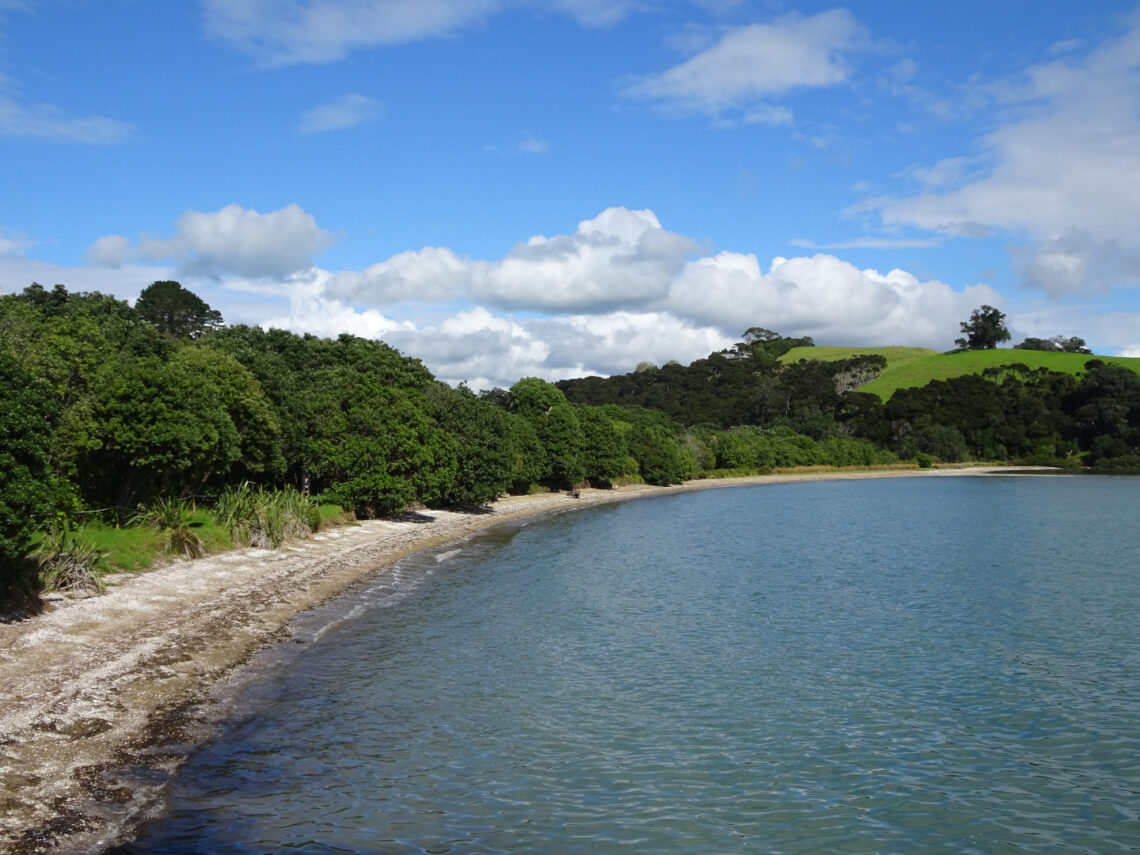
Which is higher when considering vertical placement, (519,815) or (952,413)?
(952,413)

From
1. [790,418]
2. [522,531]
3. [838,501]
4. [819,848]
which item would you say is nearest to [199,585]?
[819,848]

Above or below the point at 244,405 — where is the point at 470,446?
below

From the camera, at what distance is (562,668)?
66.8 ft

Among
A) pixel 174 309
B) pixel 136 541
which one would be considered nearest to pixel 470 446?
pixel 136 541

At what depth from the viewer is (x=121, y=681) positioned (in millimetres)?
16438

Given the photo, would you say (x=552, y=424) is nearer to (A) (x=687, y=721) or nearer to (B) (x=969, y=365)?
(A) (x=687, y=721)

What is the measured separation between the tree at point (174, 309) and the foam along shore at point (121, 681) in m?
73.0

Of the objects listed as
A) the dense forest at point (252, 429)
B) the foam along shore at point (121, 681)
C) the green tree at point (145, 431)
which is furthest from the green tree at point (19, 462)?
the green tree at point (145, 431)

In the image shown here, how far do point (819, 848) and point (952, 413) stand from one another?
163 meters

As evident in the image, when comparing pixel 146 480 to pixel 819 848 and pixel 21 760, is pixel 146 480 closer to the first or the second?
pixel 21 760

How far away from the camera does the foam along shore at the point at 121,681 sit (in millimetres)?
11383

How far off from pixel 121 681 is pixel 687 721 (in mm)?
10495

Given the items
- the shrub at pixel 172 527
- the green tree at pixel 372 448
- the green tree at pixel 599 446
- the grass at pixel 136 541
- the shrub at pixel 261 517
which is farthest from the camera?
the green tree at pixel 599 446

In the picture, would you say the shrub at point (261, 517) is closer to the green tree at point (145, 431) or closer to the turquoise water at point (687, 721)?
the green tree at point (145, 431)
